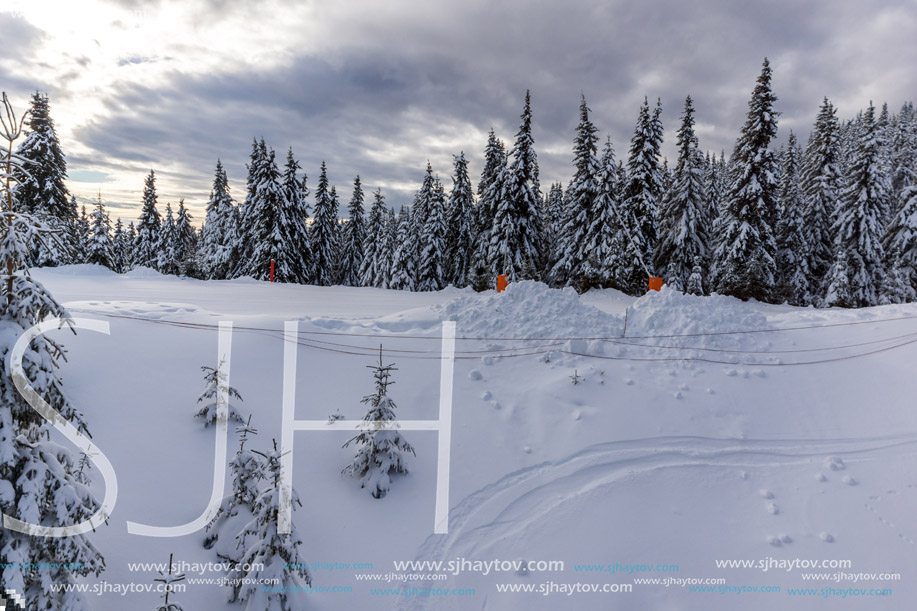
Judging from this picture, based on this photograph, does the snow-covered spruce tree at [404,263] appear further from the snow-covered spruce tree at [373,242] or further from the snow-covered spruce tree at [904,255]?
the snow-covered spruce tree at [904,255]

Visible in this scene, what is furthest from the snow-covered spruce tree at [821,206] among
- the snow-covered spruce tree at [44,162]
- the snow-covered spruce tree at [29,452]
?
the snow-covered spruce tree at [44,162]

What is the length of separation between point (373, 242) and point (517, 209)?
796 inches

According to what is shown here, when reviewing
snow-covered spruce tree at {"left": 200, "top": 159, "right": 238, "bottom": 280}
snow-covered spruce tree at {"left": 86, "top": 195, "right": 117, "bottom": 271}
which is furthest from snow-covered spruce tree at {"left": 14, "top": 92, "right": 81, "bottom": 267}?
snow-covered spruce tree at {"left": 200, "top": 159, "right": 238, "bottom": 280}

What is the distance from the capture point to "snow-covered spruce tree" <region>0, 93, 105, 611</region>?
3396 mm

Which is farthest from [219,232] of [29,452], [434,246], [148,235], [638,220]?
[29,452]

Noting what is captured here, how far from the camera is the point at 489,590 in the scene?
17.9ft

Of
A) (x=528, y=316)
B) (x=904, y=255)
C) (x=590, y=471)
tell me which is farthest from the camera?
(x=904, y=255)

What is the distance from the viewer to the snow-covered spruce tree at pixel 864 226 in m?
28.8

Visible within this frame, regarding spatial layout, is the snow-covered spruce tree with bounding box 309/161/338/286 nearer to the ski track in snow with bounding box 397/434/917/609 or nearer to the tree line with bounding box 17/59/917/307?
the tree line with bounding box 17/59/917/307

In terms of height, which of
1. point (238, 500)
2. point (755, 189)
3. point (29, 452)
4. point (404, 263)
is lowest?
point (238, 500)

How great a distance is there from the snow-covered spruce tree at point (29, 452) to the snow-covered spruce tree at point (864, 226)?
36439mm

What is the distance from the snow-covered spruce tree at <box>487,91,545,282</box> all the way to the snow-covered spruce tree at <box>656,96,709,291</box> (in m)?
9.72

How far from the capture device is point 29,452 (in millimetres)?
3586

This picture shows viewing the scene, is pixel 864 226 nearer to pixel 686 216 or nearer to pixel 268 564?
pixel 686 216
